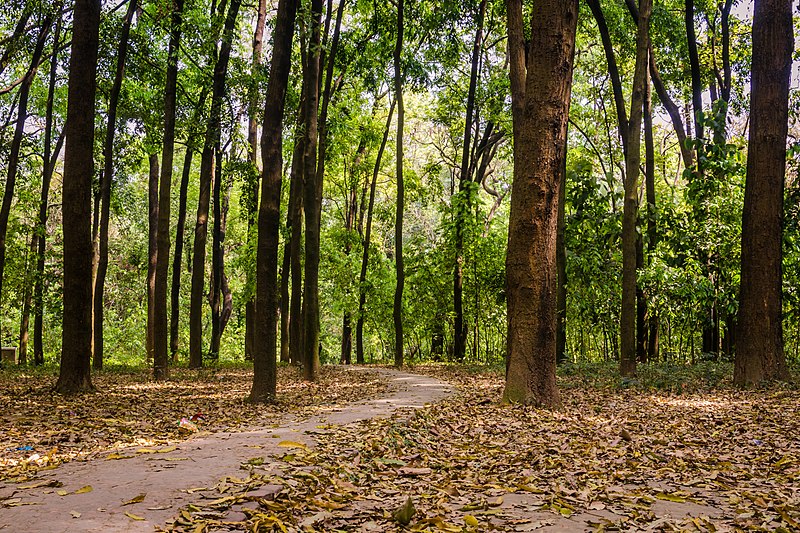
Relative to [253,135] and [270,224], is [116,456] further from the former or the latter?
[253,135]

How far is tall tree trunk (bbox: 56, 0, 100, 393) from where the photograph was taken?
971 centimetres

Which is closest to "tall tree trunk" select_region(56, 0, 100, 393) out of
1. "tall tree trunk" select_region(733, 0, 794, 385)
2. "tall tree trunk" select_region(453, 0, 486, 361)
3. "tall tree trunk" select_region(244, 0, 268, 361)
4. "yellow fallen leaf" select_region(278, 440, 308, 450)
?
"tall tree trunk" select_region(244, 0, 268, 361)

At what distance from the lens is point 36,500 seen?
3.86m

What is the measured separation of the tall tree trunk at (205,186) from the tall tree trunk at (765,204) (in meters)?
10.6

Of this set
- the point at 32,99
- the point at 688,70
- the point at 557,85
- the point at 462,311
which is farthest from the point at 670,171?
the point at 32,99

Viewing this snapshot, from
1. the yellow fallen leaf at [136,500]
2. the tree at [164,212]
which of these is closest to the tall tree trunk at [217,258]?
the tree at [164,212]

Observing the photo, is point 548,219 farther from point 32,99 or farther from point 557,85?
point 32,99

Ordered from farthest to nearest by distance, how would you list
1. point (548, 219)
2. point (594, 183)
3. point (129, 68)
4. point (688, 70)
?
1. point (688, 70)
2. point (594, 183)
3. point (129, 68)
4. point (548, 219)

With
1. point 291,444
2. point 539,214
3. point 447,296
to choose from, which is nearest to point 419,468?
point 291,444

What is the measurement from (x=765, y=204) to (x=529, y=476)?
763 centimetres

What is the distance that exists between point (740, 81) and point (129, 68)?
53.1ft

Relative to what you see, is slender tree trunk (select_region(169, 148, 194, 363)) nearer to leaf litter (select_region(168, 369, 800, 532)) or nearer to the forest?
the forest

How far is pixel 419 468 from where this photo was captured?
205 inches

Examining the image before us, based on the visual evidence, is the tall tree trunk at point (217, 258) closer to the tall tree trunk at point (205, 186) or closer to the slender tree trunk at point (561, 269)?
the tall tree trunk at point (205, 186)
